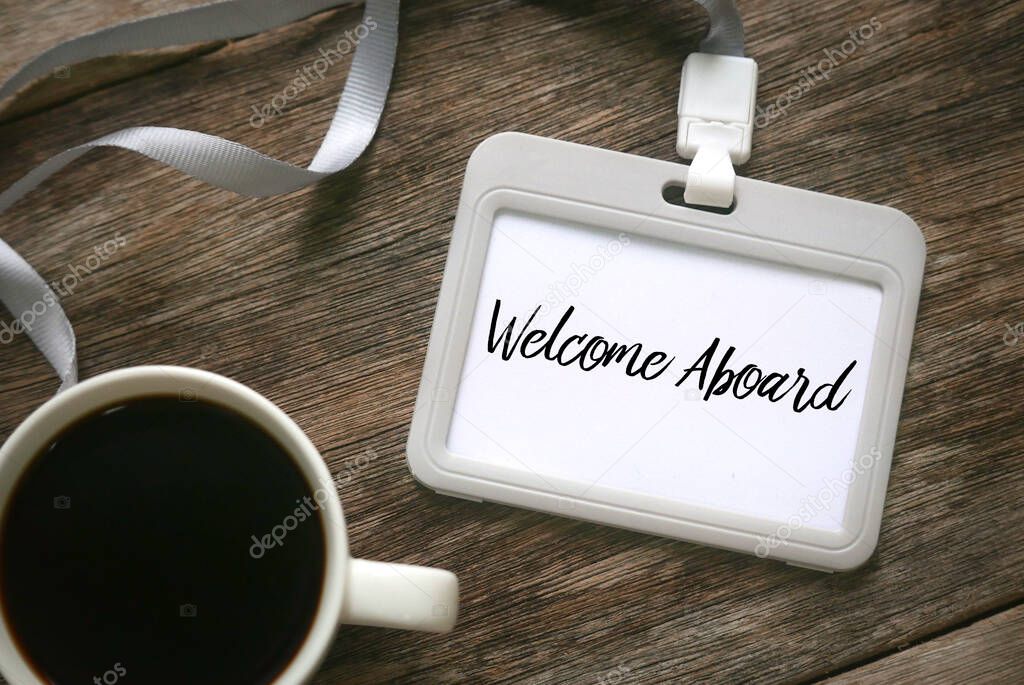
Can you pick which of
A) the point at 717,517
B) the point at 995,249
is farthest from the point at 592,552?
the point at 995,249

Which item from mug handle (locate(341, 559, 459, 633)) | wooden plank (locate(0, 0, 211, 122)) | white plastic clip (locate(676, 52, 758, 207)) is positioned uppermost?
wooden plank (locate(0, 0, 211, 122))

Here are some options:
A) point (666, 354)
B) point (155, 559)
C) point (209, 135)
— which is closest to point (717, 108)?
point (666, 354)

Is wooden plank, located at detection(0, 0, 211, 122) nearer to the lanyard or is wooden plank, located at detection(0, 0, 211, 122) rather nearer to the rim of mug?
the lanyard

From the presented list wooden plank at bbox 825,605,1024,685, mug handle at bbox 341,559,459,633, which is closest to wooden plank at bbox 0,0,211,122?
mug handle at bbox 341,559,459,633

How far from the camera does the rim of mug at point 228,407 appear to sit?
406 mm

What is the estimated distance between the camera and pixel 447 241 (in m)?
0.56

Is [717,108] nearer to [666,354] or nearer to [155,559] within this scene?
[666,354]

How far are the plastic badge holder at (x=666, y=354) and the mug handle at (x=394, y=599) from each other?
114 mm

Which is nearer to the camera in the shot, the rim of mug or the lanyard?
the rim of mug

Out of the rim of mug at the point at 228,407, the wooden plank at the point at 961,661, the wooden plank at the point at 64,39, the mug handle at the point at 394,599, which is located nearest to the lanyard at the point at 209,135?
the wooden plank at the point at 64,39

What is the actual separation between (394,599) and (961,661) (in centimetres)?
38

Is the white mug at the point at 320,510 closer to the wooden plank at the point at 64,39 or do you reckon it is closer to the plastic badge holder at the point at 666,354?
the plastic badge holder at the point at 666,354

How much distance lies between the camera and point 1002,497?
554mm

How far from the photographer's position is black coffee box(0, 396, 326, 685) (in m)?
0.43
